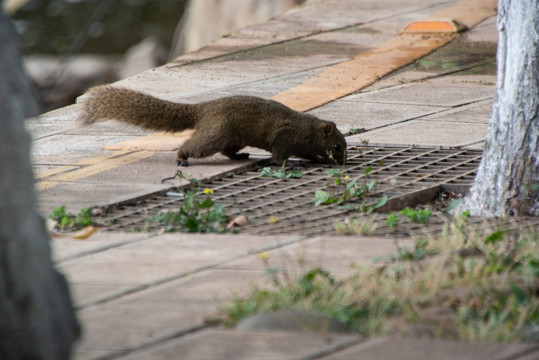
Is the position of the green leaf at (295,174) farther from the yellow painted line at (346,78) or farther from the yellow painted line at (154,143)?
the yellow painted line at (346,78)

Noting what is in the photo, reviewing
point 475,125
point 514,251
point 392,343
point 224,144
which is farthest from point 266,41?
point 392,343

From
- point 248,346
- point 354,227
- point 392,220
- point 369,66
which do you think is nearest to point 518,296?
point 248,346

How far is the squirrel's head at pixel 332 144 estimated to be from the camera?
25.6 ft

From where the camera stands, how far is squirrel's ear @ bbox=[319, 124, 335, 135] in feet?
25.6

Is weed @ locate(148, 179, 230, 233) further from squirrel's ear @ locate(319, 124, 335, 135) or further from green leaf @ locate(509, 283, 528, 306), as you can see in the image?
green leaf @ locate(509, 283, 528, 306)

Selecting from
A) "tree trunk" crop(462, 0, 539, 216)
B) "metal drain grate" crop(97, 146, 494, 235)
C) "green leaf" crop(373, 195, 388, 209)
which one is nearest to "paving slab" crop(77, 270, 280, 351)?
"metal drain grate" crop(97, 146, 494, 235)

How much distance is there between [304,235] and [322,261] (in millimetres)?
701

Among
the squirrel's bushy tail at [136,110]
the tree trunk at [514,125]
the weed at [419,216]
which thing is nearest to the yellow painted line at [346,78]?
the squirrel's bushy tail at [136,110]

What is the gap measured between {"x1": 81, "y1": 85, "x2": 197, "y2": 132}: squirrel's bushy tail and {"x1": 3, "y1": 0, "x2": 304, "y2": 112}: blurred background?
3.04ft

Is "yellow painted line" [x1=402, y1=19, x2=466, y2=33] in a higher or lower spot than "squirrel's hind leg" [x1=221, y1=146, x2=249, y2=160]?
higher

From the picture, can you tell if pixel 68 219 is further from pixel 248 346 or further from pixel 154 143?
pixel 154 143

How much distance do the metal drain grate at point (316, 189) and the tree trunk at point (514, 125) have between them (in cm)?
47

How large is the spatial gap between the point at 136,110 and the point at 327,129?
5.48ft

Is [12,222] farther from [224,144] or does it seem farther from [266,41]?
[266,41]
